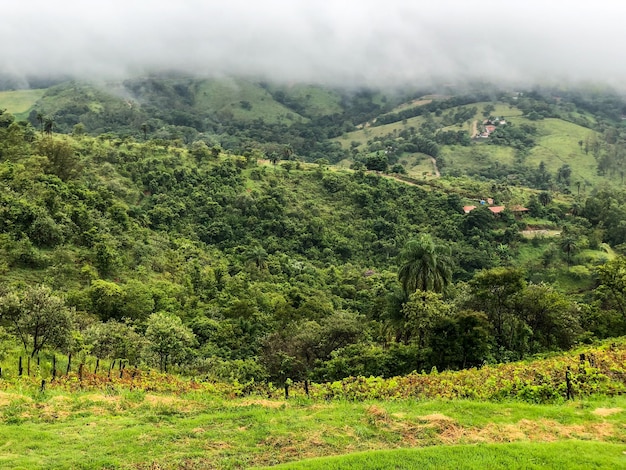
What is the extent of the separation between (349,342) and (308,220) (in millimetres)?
48162

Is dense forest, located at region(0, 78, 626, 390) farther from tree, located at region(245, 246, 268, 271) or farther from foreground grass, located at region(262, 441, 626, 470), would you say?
foreground grass, located at region(262, 441, 626, 470)

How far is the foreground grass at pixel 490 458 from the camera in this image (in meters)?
10.9

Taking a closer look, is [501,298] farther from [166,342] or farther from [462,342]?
[166,342]

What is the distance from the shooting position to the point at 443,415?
14336 mm

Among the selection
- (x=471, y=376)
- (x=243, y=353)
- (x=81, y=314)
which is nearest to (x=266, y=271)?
(x=243, y=353)

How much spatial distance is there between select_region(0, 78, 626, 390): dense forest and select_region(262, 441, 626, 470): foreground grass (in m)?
13.3

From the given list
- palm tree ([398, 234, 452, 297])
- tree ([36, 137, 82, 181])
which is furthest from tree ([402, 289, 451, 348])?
tree ([36, 137, 82, 181])

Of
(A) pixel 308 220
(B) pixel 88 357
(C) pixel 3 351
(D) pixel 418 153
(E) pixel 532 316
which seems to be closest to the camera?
(C) pixel 3 351

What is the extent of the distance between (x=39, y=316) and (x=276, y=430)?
14776 mm

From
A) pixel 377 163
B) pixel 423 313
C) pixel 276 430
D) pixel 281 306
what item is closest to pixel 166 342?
pixel 423 313

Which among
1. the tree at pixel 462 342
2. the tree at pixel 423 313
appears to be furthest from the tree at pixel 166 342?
the tree at pixel 462 342

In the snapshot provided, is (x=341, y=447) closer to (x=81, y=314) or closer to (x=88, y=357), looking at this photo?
(x=88, y=357)

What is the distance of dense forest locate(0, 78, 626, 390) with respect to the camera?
1094 inches

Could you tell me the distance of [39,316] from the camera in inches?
867
